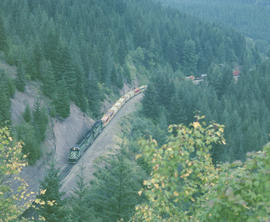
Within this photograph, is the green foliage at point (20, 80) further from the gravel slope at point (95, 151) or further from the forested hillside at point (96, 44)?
the gravel slope at point (95, 151)

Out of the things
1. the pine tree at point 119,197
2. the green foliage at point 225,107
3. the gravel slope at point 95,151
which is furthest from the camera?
the green foliage at point 225,107

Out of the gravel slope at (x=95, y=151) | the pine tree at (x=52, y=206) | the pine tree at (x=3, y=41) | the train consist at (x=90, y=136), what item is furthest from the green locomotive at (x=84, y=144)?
the pine tree at (x=52, y=206)

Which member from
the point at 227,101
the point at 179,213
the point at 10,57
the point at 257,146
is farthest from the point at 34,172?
the point at 227,101

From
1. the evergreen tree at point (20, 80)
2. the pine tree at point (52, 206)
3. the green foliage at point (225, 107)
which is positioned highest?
the pine tree at point (52, 206)

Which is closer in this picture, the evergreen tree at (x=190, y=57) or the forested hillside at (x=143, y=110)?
the forested hillside at (x=143, y=110)

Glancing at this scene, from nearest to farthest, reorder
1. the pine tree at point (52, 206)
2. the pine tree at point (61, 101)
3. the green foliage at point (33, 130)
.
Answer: the pine tree at point (52, 206)
the green foliage at point (33, 130)
the pine tree at point (61, 101)

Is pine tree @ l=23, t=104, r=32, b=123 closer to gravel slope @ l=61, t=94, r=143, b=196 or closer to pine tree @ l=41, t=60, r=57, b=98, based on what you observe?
gravel slope @ l=61, t=94, r=143, b=196

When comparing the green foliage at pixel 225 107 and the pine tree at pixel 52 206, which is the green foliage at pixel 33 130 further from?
the green foliage at pixel 225 107

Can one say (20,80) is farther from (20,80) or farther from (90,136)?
(90,136)

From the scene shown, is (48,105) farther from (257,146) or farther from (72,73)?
(257,146)

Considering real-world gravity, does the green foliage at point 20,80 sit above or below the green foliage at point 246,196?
below
